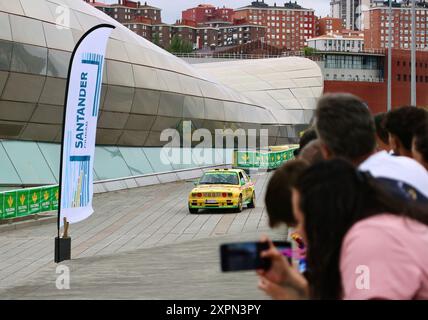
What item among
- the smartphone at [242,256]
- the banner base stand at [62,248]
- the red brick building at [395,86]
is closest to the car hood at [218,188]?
the banner base stand at [62,248]

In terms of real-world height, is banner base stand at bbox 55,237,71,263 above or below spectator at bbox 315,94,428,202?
below

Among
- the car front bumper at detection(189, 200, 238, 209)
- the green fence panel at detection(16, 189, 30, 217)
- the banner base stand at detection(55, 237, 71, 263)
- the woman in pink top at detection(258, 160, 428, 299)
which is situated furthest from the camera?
the car front bumper at detection(189, 200, 238, 209)

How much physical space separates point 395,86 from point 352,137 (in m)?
117

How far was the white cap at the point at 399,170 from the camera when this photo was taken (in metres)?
3.81

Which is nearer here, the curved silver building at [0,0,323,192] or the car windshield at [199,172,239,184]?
the car windshield at [199,172,239,184]

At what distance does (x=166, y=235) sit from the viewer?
79.0 ft

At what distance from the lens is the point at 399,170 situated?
388 cm

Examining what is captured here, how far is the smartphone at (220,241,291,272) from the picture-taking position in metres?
3.26

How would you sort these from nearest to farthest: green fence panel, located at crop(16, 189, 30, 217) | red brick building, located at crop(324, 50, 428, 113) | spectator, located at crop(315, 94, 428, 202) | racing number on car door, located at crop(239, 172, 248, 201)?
spectator, located at crop(315, 94, 428, 202)
green fence panel, located at crop(16, 189, 30, 217)
racing number on car door, located at crop(239, 172, 248, 201)
red brick building, located at crop(324, 50, 428, 113)

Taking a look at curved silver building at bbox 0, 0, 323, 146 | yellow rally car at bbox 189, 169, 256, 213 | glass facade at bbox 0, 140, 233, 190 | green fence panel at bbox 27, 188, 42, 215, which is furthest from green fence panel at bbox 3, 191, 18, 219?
curved silver building at bbox 0, 0, 323, 146

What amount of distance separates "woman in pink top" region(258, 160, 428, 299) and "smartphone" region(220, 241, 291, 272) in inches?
1.3

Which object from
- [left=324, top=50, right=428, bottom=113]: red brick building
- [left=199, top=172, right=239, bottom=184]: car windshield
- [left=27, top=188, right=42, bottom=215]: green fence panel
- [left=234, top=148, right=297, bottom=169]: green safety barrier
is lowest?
[left=234, top=148, right=297, bottom=169]: green safety barrier

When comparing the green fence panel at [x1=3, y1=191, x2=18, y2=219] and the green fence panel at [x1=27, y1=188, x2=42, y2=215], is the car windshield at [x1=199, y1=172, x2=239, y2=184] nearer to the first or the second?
the green fence panel at [x1=27, y1=188, x2=42, y2=215]

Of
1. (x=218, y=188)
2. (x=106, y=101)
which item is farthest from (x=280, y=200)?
(x=106, y=101)
